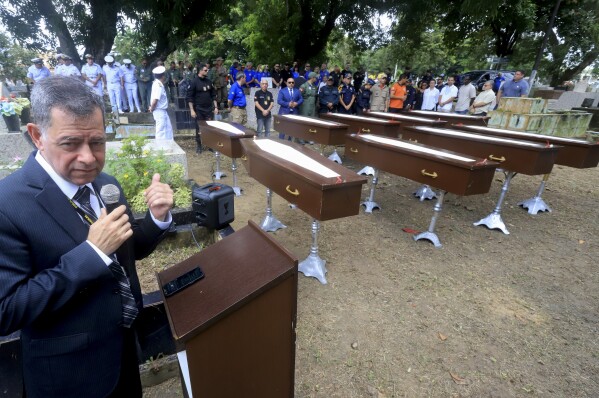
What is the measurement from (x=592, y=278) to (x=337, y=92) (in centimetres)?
728

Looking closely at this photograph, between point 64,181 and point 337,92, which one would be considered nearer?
point 64,181

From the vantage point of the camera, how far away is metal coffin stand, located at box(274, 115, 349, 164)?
19.9ft

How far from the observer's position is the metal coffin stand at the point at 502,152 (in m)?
4.30

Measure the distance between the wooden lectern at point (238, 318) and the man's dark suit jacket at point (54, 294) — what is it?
0.26m

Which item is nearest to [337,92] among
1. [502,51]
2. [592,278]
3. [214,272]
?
[592,278]

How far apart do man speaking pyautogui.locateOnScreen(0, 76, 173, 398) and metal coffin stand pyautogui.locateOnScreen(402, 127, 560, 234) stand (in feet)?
16.4

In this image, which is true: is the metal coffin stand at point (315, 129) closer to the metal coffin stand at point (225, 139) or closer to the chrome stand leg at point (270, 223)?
the metal coffin stand at point (225, 139)

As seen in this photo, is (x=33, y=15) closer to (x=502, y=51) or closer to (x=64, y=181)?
(x=64, y=181)

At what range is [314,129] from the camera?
6.40 m

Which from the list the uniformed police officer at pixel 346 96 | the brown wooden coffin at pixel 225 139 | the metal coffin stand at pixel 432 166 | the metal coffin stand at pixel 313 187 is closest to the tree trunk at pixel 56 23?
the brown wooden coffin at pixel 225 139

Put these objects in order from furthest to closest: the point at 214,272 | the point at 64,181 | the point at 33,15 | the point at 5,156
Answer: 1. the point at 33,15
2. the point at 5,156
3. the point at 214,272
4. the point at 64,181

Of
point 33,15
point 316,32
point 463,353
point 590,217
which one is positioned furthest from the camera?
point 316,32

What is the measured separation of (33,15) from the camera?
392 inches

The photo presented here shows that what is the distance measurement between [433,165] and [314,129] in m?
3.13
